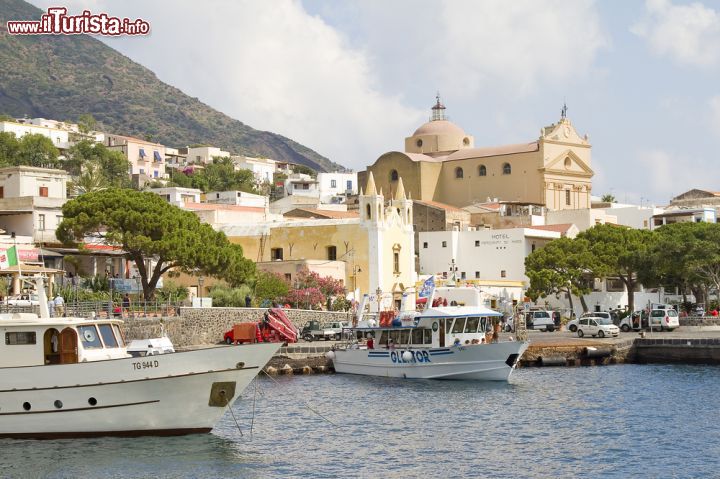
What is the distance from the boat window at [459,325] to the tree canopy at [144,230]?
15.1 meters

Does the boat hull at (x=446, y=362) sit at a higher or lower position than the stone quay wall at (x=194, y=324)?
lower

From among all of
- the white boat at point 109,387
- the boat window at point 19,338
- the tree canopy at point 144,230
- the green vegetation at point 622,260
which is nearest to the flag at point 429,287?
the tree canopy at point 144,230

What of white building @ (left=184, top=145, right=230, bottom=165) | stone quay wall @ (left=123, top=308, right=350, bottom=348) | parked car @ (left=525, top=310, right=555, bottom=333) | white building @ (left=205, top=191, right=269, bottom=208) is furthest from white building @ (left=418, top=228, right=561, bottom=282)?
white building @ (left=184, top=145, right=230, bottom=165)

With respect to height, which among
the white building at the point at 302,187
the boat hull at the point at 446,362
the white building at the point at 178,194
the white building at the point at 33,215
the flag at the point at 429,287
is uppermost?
the white building at the point at 302,187

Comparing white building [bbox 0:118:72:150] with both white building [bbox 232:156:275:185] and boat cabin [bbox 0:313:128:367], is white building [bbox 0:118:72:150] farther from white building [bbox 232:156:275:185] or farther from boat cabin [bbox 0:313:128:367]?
boat cabin [bbox 0:313:128:367]

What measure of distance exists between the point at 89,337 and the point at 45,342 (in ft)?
3.97

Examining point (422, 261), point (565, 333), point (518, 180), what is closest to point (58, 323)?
point (565, 333)

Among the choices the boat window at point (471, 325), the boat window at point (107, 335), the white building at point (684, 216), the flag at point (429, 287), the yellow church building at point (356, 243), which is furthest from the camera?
the white building at point (684, 216)

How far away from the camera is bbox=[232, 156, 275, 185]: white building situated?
15250 centimetres

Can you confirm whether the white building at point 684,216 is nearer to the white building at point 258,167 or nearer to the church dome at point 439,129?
the church dome at point 439,129

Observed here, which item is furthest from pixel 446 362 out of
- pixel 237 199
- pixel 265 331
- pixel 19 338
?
pixel 237 199

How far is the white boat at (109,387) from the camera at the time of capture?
29.7 metres

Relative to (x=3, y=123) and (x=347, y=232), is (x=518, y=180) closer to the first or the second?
(x=347, y=232)

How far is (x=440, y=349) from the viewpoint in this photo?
4766 cm
